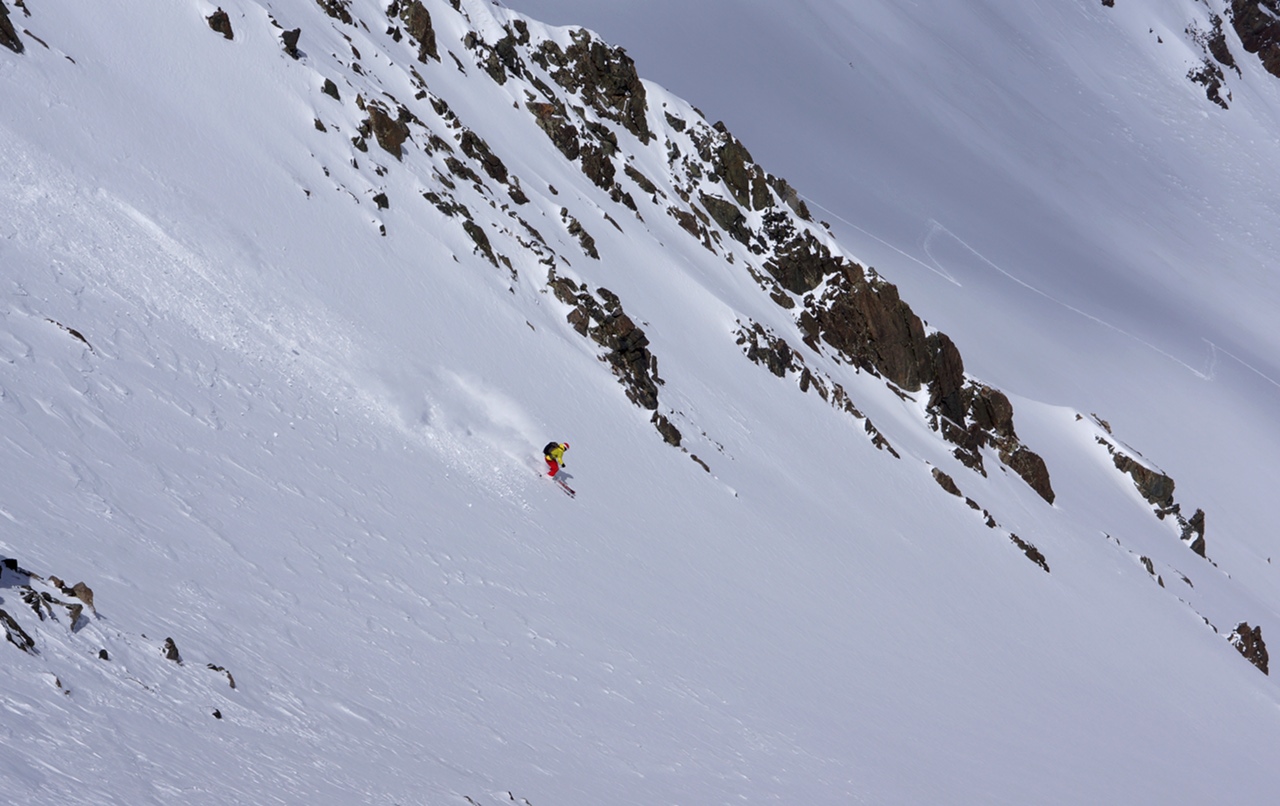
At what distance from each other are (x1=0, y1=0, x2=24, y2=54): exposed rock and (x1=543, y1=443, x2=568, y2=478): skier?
1178cm

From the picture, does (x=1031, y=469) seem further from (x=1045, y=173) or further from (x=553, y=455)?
(x=1045, y=173)

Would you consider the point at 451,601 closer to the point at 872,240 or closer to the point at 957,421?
the point at 957,421

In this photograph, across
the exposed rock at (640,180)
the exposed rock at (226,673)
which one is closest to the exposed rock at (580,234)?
the exposed rock at (640,180)

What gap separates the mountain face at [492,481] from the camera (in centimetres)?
935

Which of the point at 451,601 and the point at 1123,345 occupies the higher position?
the point at 1123,345

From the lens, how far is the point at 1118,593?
36.3 m

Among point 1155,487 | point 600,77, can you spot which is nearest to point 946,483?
point 1155,487

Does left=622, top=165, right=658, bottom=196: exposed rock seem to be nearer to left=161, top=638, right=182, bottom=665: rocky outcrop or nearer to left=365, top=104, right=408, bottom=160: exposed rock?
left=365, top=104, right=408, bottom=160: exposed rock

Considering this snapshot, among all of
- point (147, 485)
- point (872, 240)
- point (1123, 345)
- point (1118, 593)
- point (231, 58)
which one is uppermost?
point (1123, 345)

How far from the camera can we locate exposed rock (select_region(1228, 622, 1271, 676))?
39.7 metres

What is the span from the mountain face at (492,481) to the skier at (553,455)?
1.20 feet

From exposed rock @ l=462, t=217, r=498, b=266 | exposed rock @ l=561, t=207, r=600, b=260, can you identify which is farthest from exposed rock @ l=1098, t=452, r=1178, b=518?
exposed rock @ l=462, t=217, r=498, b=266

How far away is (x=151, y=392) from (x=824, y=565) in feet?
49.8

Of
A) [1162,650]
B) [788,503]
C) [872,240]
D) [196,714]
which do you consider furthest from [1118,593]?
[196,714]
